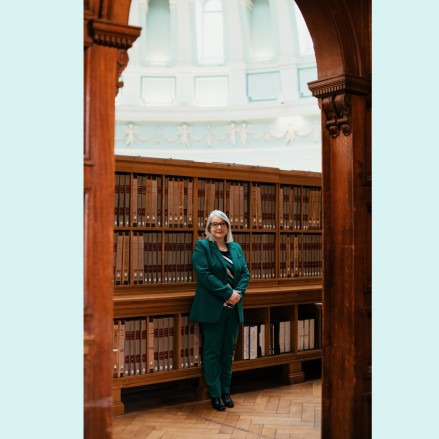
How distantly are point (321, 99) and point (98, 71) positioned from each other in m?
1.72

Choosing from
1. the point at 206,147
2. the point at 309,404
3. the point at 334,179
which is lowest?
the point at 309,404

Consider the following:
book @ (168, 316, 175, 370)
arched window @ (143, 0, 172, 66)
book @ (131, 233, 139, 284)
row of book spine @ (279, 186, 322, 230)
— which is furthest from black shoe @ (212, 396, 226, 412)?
arched window @ (143, 0, 172, 66)

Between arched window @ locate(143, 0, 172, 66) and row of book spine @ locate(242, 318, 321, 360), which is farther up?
arched window @ locate(143, 0, 172, 66)

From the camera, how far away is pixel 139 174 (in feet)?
18.2

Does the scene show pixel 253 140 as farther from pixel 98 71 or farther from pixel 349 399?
pixel 98 71

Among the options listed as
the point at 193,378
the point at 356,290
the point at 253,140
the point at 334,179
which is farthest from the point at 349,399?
the point at 253,140

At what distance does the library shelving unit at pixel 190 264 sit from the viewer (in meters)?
5.38

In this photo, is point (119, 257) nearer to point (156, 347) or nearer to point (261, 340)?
point (156, 347)

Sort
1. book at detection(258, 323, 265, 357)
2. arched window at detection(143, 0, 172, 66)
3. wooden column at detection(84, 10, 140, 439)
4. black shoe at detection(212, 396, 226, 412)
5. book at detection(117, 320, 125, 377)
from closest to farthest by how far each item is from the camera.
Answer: wooden column at detection(84, 10, 140, 439), book at detection(117, 320, 125, 377), black shoe at detection(212, 396, 226, 412), book at detection(258, 323, 265, 357), arched window at detection(143, 0, 172, 66)

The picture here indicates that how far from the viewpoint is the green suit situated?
5.33m

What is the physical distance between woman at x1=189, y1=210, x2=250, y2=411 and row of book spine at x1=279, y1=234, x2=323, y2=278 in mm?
1103

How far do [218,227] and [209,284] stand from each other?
18.3 inches

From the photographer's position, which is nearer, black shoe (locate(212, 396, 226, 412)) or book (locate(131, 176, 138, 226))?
black shoe (locate(212, 396, 226, 412))

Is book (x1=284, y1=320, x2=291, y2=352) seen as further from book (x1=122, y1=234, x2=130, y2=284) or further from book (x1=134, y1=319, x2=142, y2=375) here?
book (x1=122, y1=234, x2=130, y2=284)
